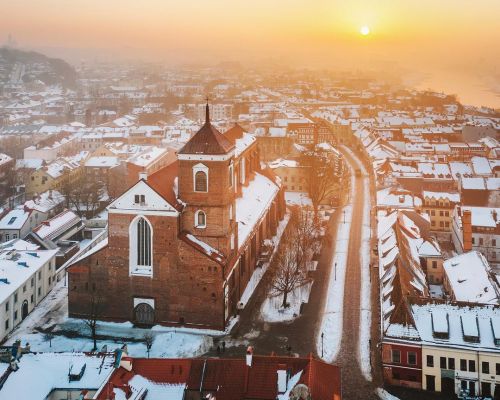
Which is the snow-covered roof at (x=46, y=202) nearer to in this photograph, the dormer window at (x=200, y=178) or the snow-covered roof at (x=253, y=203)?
the snow-covered roof at (x=253, y=203)

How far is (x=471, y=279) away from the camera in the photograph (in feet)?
135

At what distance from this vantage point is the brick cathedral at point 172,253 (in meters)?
38.6

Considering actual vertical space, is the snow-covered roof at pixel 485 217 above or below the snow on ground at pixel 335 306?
above

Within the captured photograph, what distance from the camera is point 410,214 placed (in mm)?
56250

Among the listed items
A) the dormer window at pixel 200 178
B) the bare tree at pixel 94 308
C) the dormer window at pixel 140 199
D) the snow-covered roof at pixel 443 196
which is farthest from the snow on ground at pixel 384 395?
the snow-covered roof at pixel 443 196

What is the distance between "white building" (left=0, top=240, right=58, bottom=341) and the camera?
38.8 m

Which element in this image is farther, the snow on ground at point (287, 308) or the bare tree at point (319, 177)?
the bare tree at point (319, 177)

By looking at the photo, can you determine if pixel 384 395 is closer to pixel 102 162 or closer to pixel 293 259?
pixel 293 259

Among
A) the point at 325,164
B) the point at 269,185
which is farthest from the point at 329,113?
the point at 269,185

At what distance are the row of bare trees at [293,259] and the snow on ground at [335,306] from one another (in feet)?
7.69

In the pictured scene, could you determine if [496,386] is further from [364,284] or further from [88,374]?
[88,374]

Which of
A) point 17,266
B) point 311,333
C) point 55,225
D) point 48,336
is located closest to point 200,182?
point 311,333

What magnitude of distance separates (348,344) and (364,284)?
10619mm

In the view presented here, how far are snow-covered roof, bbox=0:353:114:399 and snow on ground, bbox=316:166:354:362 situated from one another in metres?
14.1
